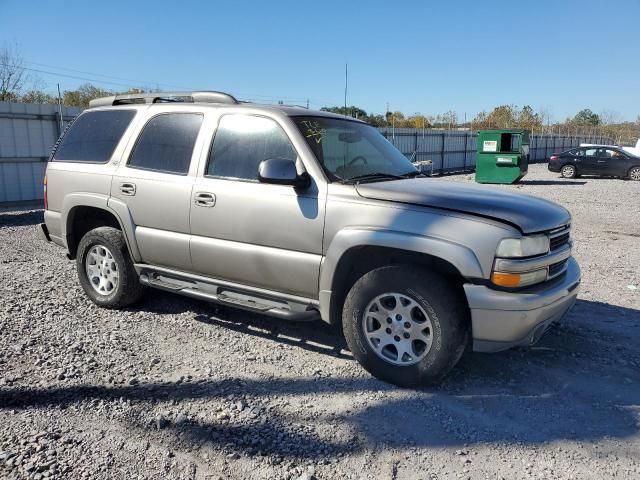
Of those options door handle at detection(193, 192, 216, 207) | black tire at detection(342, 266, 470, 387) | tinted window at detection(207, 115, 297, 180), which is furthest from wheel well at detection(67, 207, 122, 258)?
black tire at detection(342, 266, 470, 387)

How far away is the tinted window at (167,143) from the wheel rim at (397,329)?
2026 millimetres

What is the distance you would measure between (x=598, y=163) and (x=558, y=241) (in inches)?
879

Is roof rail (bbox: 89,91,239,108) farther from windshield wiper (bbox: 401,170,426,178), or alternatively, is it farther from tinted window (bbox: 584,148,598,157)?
tinted window (bbox: 584,148,598,157)

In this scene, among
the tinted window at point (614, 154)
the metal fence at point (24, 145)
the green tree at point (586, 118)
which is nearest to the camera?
the metal fence at point (24, 145)

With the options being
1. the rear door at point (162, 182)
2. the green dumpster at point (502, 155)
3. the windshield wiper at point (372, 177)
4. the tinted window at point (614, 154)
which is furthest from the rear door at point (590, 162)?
the rear door at point (162, 182)

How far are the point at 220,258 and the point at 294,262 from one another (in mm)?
709

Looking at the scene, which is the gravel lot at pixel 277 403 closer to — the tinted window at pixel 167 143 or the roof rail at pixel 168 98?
the tinted window at pixel 167 143

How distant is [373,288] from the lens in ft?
11.8

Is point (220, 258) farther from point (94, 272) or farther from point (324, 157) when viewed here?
point (94, 272)

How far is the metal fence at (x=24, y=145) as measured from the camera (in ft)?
37.5

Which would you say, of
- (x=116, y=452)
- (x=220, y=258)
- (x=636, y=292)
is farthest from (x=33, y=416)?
(x=636, y=292)

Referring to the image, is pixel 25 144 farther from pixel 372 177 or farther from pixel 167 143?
pixel 372 177

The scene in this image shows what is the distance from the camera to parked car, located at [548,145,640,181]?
2271cm

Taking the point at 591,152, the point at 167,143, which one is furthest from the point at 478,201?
the point at 591,152
